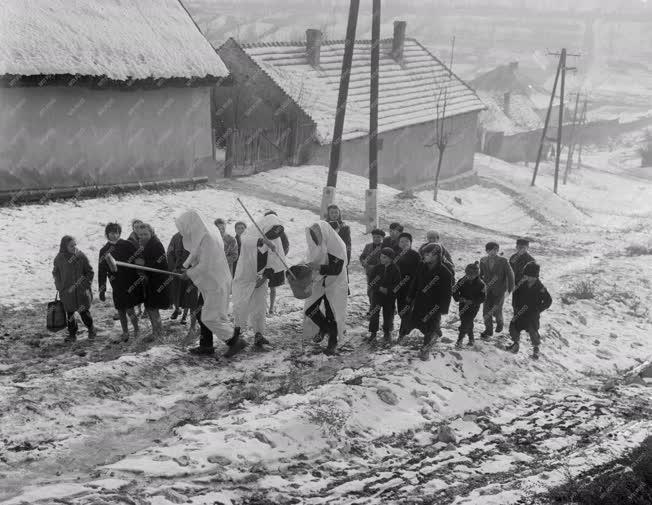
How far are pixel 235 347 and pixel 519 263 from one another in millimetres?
4152

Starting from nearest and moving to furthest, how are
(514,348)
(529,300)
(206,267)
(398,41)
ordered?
(206,267)
(529,300)
(514,348)
(398,41)

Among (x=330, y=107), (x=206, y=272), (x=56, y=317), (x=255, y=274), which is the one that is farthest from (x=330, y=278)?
(x=330, y=107)

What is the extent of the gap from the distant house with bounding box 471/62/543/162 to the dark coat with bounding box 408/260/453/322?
40483mm

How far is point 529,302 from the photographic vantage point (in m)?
10.4

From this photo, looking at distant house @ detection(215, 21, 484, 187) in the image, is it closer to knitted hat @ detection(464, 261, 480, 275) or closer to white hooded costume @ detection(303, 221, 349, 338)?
white hooded costume @ detection(303, 221, 349, 338)

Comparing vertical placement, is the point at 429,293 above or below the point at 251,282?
below

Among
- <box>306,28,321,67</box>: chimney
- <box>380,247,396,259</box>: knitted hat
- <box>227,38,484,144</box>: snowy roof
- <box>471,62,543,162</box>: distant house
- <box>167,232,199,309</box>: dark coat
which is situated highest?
<box>306,28,321,67</box>: chimney

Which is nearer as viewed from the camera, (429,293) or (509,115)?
(429,293)

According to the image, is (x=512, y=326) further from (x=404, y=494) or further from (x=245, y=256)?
(x=404, y=494)

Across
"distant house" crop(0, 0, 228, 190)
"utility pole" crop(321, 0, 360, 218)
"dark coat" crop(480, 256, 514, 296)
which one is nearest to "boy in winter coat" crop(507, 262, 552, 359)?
"dark coat" crop(480, 256, 514, 296)

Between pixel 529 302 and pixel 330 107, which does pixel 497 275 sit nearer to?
pixel 529 302

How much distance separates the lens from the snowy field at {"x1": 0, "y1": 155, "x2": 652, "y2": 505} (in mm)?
6484

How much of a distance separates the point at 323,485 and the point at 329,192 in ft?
38.6

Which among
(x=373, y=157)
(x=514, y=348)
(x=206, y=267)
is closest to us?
(x=206, y=267)
